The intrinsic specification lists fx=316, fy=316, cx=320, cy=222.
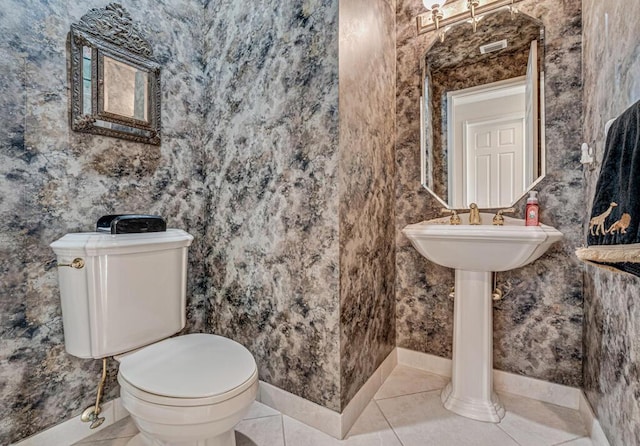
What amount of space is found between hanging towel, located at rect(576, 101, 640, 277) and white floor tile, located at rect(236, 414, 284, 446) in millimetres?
1281

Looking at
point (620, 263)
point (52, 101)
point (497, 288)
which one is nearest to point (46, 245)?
point (52, 101)

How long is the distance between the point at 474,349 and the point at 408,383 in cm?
45

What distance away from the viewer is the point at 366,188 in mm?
1528

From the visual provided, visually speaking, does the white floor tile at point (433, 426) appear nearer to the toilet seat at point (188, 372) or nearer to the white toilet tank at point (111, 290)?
the toilet seat at point (188, 372)

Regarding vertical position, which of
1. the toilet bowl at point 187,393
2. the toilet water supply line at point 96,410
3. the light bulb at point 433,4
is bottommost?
the toilet water supply line at point 96,410

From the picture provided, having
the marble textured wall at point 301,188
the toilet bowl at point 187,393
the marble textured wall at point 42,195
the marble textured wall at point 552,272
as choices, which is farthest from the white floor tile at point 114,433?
the marble textured wall at point 552,272

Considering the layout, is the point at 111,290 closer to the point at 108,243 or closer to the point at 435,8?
the point at 108,243

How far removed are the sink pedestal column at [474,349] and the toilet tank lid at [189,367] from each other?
3.20ft

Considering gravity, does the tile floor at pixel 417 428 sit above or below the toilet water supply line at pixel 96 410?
below

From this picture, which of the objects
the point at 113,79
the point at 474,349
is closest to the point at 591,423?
the point at 474,349

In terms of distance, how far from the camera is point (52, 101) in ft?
3.98

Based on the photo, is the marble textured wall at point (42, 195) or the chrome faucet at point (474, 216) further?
the chrome faucet at point (474, 216)

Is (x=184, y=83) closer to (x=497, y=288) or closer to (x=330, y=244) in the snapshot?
(x=330, y=244)

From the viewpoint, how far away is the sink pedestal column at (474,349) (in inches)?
56.5
